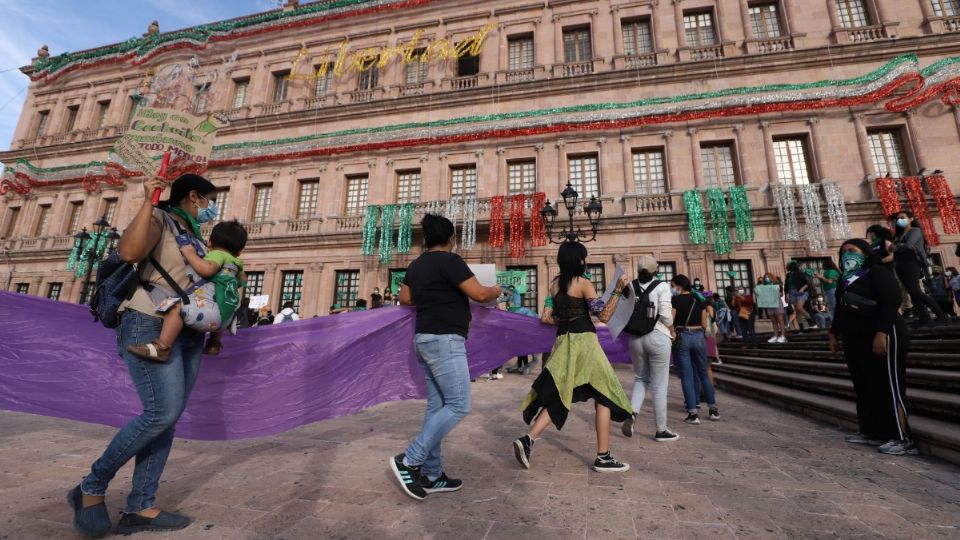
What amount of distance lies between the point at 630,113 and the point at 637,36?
454 cm

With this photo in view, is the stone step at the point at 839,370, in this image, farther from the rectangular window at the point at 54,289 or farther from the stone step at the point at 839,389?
the rectangular window at the point at 54,289

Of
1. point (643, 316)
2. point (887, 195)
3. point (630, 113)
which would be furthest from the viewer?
point (630, 113)

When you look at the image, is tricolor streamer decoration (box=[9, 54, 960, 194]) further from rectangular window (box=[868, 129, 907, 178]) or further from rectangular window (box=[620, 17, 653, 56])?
rectangular window (box=[620, 17, 653, 56])

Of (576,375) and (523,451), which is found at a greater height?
(576,375)

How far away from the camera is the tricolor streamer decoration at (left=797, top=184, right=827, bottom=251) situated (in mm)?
13266

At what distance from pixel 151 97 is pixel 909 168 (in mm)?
21622

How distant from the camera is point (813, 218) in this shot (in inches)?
530

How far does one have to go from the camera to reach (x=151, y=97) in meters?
4.86

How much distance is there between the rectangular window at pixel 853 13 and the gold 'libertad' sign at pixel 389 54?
47.7ft

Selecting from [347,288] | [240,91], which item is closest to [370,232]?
[347,288]

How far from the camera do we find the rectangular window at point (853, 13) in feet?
51.4

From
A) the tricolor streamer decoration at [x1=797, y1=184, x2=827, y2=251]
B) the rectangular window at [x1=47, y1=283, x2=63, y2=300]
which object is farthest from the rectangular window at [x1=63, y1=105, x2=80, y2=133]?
the tricolor streamer decoration at [x1=797, y1=184, x2=827, y2=251]

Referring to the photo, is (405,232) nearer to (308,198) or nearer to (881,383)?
(308,198)

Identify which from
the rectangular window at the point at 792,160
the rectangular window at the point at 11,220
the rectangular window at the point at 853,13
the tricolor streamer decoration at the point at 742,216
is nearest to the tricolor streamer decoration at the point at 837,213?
the rectangular window at the point at 792,160
